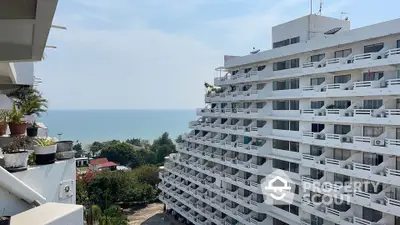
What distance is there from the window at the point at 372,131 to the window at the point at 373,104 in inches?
30.5

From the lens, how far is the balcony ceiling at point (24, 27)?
305 cm

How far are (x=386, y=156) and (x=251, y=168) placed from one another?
24.5 feet

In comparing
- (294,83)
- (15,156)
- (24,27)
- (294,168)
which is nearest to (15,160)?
(15,156)

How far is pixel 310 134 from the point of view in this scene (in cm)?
1404

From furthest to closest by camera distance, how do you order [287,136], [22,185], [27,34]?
[287,136], [22,185], [27,34]

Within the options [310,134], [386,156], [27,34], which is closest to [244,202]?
[310,134]

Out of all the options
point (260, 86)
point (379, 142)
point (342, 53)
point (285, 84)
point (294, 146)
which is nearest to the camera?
point (379, 142)

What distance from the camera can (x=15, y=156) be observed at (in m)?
5.95

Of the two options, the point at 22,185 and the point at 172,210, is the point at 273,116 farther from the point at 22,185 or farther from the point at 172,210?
the point at 172,210

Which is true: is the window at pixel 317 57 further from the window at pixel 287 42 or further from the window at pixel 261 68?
the window at pixel 261 68

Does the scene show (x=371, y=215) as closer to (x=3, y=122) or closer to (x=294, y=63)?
(x=294, y=63)

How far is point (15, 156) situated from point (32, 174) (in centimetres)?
51

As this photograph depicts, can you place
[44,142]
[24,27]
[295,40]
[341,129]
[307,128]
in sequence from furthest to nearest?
[295,40]
[307,128]
[341,129]
[44,142]
[24,27]

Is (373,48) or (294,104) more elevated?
(373,48)
